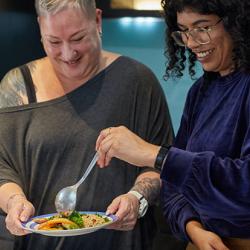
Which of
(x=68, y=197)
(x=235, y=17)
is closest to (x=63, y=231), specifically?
(x=68, y=197)

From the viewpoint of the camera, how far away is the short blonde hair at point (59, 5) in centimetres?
139

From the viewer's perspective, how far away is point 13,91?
4.92ft

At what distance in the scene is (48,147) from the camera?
146 centimetres

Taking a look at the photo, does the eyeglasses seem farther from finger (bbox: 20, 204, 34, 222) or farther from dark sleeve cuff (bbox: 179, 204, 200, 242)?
finger (bbox: 20, 204, 34, 222)

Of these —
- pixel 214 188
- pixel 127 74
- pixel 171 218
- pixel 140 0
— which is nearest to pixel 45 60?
pixel 127 74

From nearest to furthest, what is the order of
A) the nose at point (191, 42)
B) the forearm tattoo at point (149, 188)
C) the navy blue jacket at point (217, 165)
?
the navy blue jacket at point (217, 165), the nose at point (191, 42), the forearm tattoo at point (149, 188)

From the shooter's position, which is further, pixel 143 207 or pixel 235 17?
pixel 143 207

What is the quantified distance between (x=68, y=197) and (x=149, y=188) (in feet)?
0.71

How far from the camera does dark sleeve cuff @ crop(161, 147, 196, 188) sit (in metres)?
1.12

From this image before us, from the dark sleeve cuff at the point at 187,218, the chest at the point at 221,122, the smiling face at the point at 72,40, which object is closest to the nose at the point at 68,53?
the smiling face at the point at 72,40

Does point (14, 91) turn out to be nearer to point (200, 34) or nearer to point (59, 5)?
point (59, 5)

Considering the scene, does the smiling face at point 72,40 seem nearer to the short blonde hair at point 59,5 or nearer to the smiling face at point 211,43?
the short blonde hair at point 59,5

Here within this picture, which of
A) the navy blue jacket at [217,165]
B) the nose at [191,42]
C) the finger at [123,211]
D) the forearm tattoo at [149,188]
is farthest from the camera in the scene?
the forearm tattoo at [149,188]

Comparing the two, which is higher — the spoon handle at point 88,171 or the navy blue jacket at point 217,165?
the navy blue jacket at point 217,165
